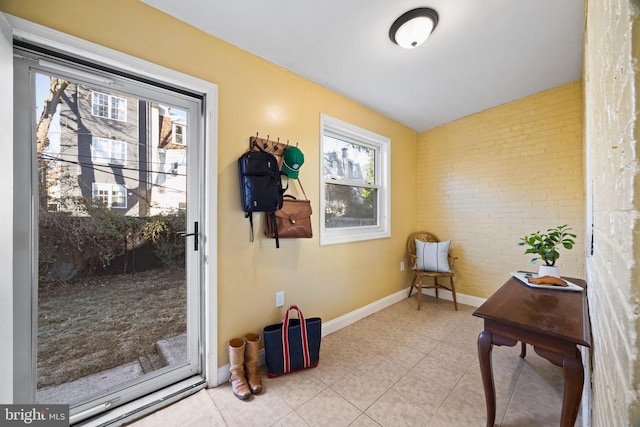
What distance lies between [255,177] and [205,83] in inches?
28.4

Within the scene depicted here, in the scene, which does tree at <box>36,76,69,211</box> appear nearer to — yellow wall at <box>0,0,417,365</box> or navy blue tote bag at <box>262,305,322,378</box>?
yellow wall at <box>0,0,417,365</box>

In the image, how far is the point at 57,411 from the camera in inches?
52.0

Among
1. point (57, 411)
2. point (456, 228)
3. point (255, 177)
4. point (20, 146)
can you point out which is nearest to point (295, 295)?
point (255, 177)

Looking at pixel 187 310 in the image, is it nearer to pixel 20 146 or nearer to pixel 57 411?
pixel 57 411

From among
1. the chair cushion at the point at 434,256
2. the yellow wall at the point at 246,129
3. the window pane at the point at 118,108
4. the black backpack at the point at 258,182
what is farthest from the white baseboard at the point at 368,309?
the window pane at the point at 118,108

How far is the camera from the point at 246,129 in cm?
192

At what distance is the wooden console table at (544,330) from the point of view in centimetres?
112

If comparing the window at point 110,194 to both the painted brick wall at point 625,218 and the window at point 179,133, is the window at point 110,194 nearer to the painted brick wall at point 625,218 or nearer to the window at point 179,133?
the window at point 179,133

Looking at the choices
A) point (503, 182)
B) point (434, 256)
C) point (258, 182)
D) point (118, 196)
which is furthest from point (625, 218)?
point (503, 182)

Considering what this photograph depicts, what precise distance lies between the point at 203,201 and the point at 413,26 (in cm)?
196

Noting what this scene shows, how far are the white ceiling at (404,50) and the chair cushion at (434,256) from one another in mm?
1800

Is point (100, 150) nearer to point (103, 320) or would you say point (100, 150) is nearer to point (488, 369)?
point (103, 320)

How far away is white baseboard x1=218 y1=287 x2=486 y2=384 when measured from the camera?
181 centimetres

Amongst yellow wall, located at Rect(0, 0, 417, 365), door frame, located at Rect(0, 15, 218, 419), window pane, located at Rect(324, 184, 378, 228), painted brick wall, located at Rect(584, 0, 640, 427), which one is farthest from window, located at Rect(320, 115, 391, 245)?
painted brick wall, located at Rect(584, 0, 640, 427)
